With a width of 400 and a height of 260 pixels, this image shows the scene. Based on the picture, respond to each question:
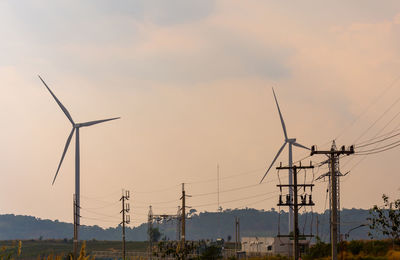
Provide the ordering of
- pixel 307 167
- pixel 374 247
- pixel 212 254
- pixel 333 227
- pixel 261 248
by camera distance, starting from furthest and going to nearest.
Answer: pixel 261 248
pixel 374 247
pixel 212 254
pixel 307 167
pixel 333 227

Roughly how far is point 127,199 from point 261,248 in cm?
3989

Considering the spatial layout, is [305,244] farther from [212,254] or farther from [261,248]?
[212,254]

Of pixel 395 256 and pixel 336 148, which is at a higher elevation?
pixel 336 148

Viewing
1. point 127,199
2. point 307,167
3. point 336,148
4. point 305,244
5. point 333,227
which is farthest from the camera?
point 305,244

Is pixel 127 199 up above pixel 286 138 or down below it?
below

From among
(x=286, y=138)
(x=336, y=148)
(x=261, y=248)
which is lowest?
(x=261, y=248)

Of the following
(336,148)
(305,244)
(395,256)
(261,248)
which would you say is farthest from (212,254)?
(261,248)

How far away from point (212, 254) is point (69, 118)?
51883 millimetres

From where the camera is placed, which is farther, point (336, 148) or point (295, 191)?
point (295, 191)

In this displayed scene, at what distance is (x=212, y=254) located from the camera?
83.0 m

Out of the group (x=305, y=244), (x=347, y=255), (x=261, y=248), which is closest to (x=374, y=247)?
(x=347, y=255)

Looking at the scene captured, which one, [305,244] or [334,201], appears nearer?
[334,201]

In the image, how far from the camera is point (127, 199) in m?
122

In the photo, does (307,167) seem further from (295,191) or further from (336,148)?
(336,148)
